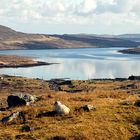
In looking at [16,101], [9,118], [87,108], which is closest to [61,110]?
[87,108]

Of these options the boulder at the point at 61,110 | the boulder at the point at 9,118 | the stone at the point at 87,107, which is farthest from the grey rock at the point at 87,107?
the boulder at the point at 9,118

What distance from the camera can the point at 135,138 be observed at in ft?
74.2

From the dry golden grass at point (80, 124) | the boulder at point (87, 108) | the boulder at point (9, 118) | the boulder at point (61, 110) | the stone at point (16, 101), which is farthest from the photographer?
the stone at point (16, 101)

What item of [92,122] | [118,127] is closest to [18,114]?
[92,122]

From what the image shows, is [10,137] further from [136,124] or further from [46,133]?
[136,124]

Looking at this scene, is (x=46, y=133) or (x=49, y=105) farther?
(x=49, y=105)

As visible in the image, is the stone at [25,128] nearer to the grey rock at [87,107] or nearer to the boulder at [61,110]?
the boulder at [61,110]

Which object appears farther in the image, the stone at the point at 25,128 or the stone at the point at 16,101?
the stone at the point at 16,101

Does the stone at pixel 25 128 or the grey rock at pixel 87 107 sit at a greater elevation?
the grey rock at pixel 87 107

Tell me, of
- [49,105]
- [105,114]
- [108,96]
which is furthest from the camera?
[108,96]

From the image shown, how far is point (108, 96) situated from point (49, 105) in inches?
272

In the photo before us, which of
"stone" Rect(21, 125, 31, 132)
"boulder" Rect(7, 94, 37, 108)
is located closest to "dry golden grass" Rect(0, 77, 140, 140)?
"stone" Rect(21, 125, 31, 132)

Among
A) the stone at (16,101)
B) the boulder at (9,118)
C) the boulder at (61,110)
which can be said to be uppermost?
the boulder at (61,110)

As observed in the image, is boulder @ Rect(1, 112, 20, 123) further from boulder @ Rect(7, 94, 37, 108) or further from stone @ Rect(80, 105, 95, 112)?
boulder @ Rect(7, 94, 37, 108)
